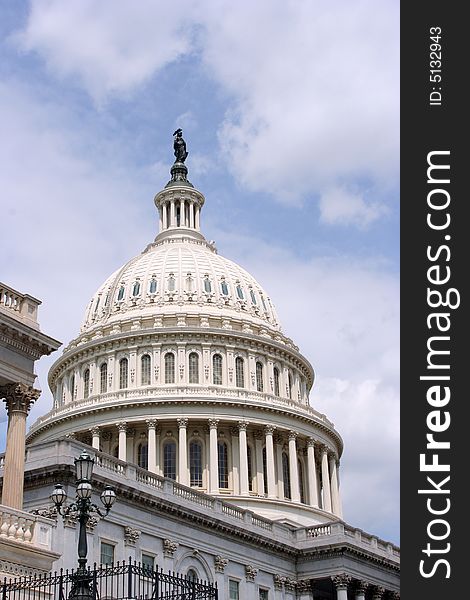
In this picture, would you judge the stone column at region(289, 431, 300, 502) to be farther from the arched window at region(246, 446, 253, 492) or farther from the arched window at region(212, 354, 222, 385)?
the arched window at region(212, 354, 222, 385)

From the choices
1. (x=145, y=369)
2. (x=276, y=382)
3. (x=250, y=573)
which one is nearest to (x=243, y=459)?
(x=276, y=382)

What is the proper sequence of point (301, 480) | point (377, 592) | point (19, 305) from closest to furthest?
point (19, 305)
point (377, 592)
point (301, 480)

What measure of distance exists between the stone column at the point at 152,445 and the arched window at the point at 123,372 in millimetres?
5679

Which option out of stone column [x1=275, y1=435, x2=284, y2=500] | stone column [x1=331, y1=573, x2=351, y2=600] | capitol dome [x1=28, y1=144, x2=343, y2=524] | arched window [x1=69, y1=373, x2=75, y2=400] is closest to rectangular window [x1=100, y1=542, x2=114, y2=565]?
stone column [x1=331, y1=573, x2=351, y2=600]

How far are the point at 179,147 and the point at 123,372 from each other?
122ft

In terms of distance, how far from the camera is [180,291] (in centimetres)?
9806

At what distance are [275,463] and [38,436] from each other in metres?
21.6

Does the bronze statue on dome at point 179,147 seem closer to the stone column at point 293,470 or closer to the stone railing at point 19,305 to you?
the stone column at point 293,470

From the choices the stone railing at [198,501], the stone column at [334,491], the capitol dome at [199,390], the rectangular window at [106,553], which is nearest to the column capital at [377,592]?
the stone railing at [198,501]

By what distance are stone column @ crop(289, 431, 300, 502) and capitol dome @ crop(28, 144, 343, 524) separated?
0.17 m

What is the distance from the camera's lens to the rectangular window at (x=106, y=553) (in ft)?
176

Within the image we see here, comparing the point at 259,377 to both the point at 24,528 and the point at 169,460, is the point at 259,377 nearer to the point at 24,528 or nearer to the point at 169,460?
the point at 169,460

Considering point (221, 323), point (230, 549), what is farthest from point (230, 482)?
point (230, 549)

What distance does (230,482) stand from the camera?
285 ft
